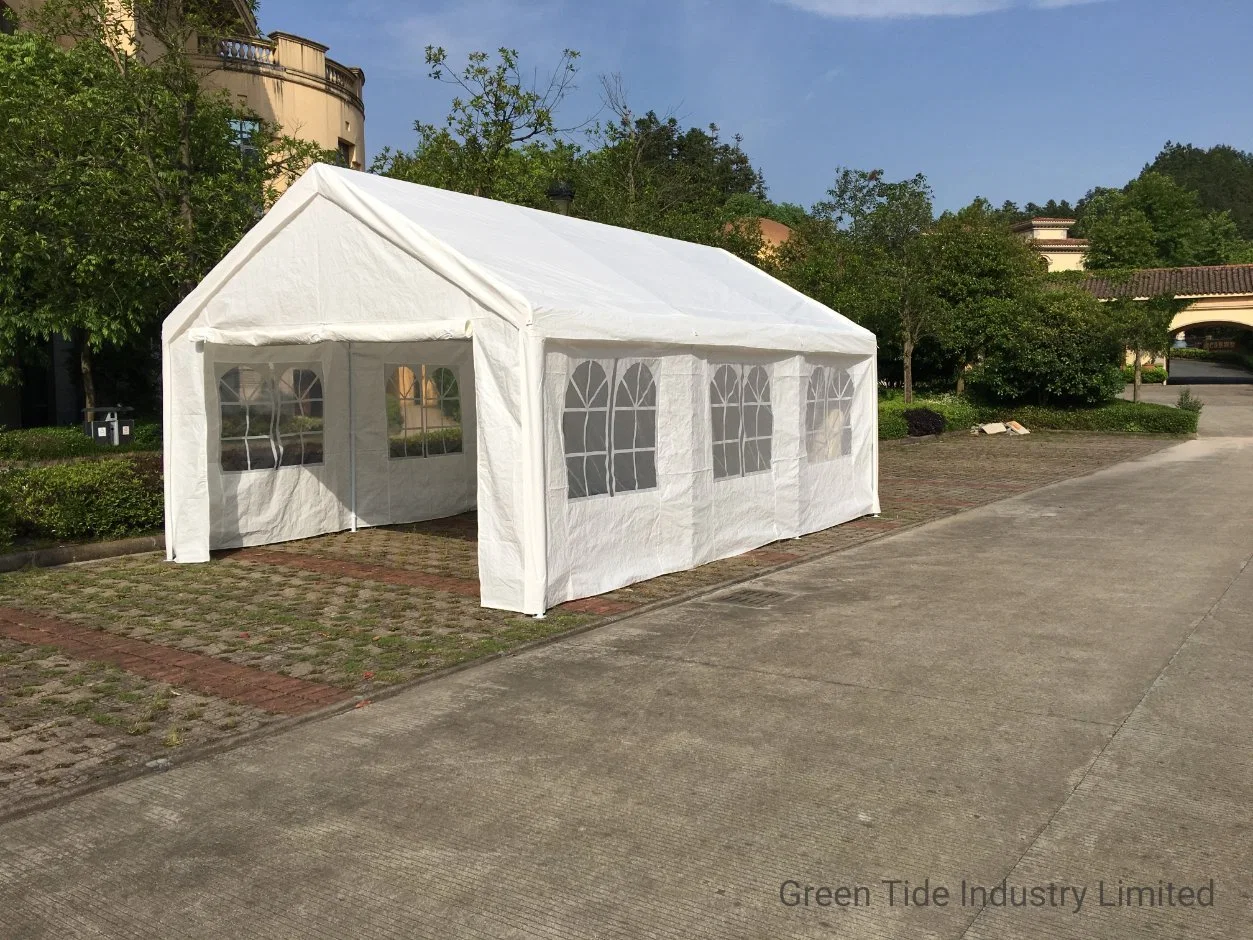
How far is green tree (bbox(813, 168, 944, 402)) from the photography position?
29.2 meters

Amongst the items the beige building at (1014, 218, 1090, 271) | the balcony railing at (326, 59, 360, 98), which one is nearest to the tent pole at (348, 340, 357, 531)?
the balcony railing at (326, 59, 360, 98)

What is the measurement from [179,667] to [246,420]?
4.61 meters

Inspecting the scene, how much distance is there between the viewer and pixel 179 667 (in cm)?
625

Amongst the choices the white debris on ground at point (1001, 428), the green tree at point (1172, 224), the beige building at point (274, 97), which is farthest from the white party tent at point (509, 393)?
the green tree at point (1172, 224)

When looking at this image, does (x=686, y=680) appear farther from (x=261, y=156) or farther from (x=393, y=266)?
(x=261, y=156)

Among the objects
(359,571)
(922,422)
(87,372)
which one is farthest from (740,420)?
(922,422)

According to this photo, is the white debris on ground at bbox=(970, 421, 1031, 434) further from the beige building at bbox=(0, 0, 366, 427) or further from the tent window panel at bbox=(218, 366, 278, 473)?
the tent window panel at bbox=(218, 366, 278, 473)

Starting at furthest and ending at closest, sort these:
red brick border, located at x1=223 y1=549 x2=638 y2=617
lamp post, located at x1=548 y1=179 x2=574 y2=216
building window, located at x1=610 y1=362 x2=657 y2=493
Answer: lamp post, located at x1=548 y1=179 x2=574 y2=216, building window, located at x1=610 y1=362 x2=657 y2=493, red brick border, located at x1=223 y1=549 x2=638 y2=617

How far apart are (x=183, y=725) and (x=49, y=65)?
1581 cm

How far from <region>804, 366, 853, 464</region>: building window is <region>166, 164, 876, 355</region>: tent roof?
1.25 ft

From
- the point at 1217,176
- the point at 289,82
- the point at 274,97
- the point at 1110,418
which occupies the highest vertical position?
the point at 1217,176

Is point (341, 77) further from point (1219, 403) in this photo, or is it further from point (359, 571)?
point (1219, 403)

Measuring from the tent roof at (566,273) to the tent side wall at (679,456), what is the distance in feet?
0.65

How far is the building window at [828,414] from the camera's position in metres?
11.1
